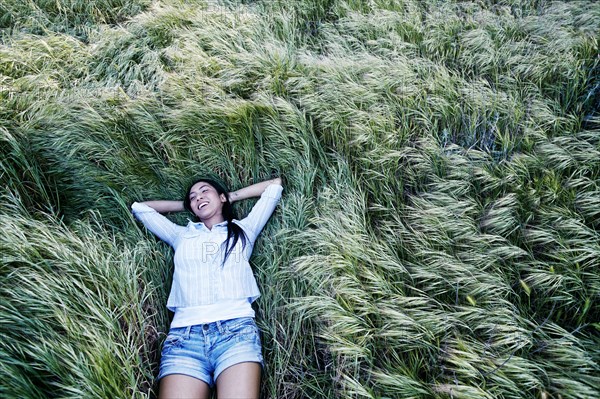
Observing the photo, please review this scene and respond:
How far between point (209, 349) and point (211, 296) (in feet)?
1.02

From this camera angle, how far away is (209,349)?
237 centimetres

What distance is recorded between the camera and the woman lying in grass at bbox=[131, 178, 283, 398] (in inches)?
88.7

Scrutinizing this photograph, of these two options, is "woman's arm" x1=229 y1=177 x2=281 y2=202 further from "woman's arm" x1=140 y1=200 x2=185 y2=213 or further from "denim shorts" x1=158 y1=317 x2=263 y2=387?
"denim shorts" x1=158 y1=317 x2=263 y2=387

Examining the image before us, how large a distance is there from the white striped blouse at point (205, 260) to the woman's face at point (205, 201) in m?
0.10

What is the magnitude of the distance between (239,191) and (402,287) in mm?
1454

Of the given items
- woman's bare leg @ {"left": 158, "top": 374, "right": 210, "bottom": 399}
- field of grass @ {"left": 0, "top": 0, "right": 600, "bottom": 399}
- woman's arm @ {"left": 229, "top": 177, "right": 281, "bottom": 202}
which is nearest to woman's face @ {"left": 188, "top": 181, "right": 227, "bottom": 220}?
woman's arm @ {"left": 229, "top": 177, "right": 281, "bottom": 202}

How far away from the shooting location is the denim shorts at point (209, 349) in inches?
90.0

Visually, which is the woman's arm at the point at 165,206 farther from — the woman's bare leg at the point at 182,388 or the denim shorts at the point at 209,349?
the woman's bare leg at the point at 182,388

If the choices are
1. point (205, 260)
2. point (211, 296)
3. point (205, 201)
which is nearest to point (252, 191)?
point (205, 201)

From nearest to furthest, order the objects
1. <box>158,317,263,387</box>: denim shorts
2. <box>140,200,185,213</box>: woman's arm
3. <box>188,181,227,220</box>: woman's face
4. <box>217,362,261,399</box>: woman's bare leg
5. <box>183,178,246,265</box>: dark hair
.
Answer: <box>217,362,261,399</box>: woman's bare leg < <box>158,317,263,387</box>: denim shorts < <box>183,178,246,265</box>: dark hair < <box>188,181,227,220</box>: woman's face < <box>140,200,185,213</box>: woman's arm

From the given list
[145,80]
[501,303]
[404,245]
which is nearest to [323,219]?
[404,245]

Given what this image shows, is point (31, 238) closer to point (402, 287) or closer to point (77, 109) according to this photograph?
point (77, 109)

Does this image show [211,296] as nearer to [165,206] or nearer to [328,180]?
[165,206]

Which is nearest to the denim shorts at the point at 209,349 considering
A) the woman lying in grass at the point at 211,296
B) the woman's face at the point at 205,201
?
the woman lying in grass at the point at 211,296
